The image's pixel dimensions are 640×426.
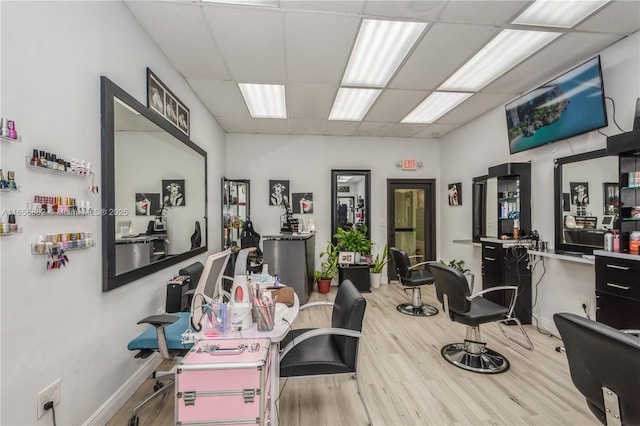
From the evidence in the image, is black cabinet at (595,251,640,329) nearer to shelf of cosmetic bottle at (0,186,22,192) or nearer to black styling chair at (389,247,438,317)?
black styling chair at (389,247,438,317)

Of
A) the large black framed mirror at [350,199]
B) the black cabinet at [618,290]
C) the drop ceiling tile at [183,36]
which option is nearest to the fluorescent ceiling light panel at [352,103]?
the large black framed mirror at [350,199]

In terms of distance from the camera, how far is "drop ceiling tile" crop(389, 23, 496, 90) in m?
2.47

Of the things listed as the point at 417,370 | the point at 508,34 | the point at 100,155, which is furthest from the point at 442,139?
the point at 100,155

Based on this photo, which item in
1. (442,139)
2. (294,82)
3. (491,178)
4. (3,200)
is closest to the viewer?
(3,200)

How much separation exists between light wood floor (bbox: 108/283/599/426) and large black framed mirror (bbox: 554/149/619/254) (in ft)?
3.85

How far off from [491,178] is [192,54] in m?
4.27

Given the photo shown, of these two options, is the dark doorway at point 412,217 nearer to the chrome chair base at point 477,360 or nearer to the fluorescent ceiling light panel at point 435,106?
the fluorescent ceiling light panel at point 435,106

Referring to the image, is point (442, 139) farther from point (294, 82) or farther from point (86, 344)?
point (86, 344)

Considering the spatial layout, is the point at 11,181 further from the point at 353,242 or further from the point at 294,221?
the point at 353,242

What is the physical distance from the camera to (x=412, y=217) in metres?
6.03

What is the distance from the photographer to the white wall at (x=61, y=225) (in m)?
1.29

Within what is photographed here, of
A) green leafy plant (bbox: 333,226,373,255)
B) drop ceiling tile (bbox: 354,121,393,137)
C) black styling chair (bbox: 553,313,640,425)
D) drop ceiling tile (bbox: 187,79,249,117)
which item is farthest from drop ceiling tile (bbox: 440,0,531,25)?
green leafy plant (bbox: 333,226,373,255)

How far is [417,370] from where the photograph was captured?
2.53 m

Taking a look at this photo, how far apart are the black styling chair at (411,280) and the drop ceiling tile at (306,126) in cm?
261
